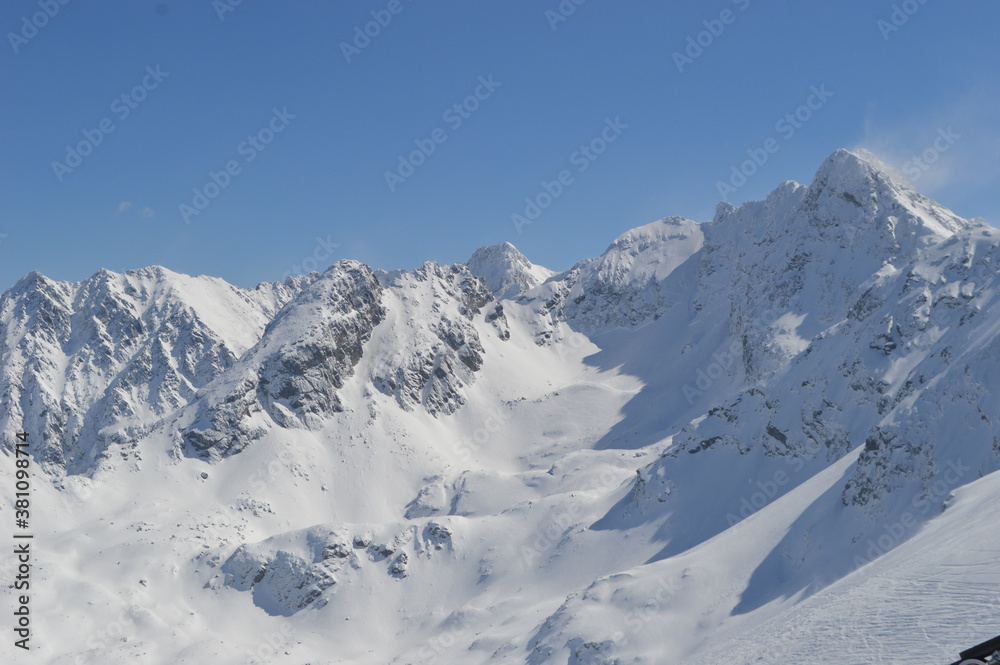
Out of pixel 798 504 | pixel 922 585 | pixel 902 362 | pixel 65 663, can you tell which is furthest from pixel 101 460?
pixel 922 585

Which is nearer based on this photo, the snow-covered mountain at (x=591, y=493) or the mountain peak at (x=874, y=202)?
the snow-covered mountain at (x=591, y=493)

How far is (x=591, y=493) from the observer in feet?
437

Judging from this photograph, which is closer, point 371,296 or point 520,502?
point 520,502

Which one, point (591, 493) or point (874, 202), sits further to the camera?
point (874, 202)

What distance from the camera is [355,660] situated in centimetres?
10738

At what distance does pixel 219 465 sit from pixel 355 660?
59222 millimetres

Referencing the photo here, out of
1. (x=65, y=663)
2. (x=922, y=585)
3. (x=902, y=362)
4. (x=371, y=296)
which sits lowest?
(x=922, y=585)

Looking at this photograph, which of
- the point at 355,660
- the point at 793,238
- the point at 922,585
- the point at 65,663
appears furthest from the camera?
the point at 793,238

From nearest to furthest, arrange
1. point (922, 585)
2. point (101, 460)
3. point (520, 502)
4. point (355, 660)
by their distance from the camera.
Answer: point (922, 585) → point (355, 660) → point (520, 502) → point (101, 460)

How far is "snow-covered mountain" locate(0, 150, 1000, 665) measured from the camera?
7325cm

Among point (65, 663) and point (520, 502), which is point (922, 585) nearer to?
point (65, 663)

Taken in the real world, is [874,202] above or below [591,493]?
above

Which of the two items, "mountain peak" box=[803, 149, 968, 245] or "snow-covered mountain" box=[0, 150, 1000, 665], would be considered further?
"mountain peak" box=[803, 149, 968, 245]

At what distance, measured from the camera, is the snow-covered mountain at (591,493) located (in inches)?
2884
